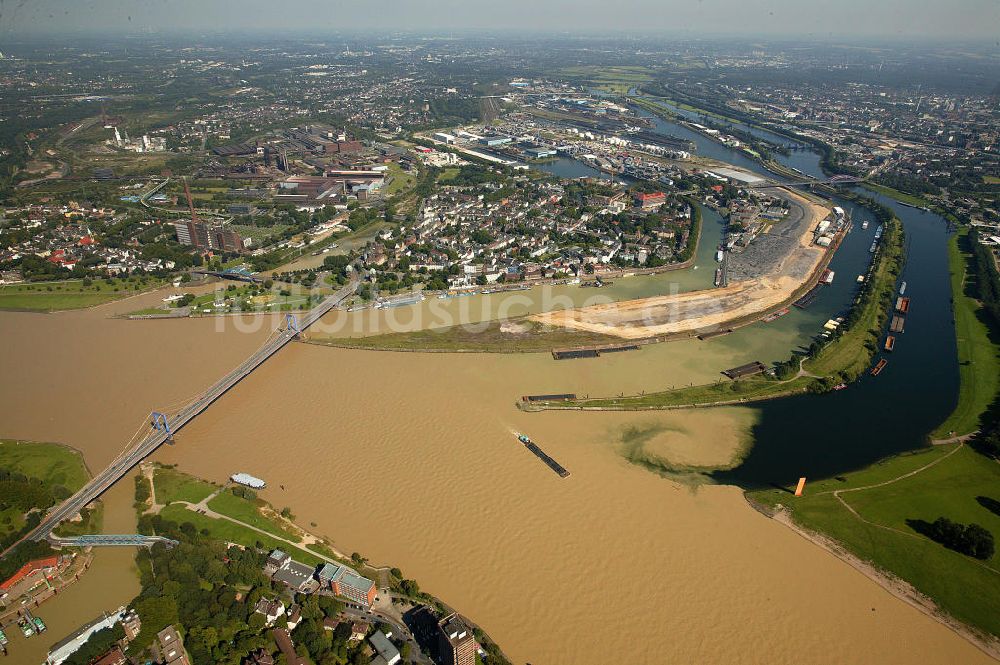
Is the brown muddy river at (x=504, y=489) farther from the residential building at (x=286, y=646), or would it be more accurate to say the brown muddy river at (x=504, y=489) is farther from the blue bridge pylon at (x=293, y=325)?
the residential building at (x=286, y=646)

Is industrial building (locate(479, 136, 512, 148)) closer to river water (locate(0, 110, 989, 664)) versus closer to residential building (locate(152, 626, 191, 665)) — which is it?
river water (locate(0, 110, 989, 664))

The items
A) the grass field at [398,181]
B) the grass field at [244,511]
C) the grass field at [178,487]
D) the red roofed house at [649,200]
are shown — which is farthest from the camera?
the grass field at [398,181]

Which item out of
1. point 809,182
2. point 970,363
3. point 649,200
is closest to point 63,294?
point 649,200

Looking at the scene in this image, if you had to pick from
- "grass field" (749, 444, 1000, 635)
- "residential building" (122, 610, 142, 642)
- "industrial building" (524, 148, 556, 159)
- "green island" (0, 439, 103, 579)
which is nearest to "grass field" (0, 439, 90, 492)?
"green island" (0, 439, 103, 579)

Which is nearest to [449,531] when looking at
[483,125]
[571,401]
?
[571,401]

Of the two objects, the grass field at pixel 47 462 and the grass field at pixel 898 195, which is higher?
the grass field at pixel 898 195

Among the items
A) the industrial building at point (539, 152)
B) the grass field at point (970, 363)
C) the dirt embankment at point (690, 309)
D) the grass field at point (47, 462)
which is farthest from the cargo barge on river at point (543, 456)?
the industrial building at point (539, 152)

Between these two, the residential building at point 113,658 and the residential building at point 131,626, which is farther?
the residential building at point 131,626
